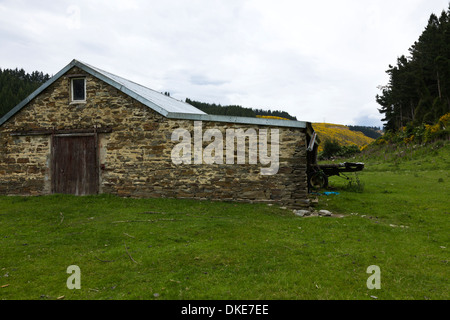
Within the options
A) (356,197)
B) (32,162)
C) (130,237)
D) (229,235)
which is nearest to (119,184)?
(32,162)

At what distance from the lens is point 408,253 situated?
5.48 m

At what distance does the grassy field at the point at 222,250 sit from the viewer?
4.07 metres

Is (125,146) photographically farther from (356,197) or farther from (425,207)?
(425,207)

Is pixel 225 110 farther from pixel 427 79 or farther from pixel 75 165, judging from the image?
pixel 75 165

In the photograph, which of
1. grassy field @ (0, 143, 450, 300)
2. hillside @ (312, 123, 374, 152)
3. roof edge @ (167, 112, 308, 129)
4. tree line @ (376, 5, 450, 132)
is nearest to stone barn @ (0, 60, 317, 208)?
roof edge @ (167, 112, 308, 129)

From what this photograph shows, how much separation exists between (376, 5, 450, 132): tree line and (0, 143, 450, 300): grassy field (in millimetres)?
29017

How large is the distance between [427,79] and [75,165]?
48.4 m

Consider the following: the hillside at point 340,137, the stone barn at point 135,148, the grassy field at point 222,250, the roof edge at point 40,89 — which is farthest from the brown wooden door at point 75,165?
→ the hillside at point 340,137

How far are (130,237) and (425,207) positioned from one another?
31.9 feet

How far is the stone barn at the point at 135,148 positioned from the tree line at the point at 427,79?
92.4 feet

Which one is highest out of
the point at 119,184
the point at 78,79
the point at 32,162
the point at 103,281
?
the point at 78,79

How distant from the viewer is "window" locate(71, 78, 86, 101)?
12.2 metres

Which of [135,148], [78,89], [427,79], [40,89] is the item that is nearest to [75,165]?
[135,148]

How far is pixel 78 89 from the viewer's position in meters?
12.3
